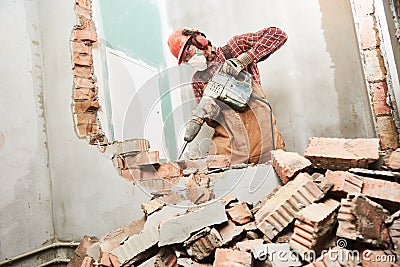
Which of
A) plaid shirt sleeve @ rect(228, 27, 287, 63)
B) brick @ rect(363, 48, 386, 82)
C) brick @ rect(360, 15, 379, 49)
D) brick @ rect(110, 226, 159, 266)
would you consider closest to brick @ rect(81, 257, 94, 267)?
brick @ rect(110, 226, 159, 266)

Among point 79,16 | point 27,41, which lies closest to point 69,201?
point 27,41

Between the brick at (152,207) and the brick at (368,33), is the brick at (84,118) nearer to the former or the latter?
the brick at (152,207)

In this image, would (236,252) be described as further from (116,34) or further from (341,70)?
(116,34)

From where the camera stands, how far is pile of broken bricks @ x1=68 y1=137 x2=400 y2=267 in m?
1.12

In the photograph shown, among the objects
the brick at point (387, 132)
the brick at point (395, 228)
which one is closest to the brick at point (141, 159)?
the brick at point (395, 228)

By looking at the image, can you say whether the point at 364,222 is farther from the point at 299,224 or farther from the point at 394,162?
the point at 394,162

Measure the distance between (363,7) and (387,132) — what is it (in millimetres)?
959

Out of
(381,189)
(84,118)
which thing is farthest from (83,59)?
(381,189)

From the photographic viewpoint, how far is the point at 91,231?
205 cm

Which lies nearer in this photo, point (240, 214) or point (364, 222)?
point (364, 222)

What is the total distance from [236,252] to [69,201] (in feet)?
4.74

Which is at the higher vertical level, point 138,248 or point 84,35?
point 84,35

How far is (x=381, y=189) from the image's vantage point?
1.20 meters

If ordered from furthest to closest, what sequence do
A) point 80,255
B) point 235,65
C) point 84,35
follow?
1. point 84,35
2. point 235,65
3. point 80,255
